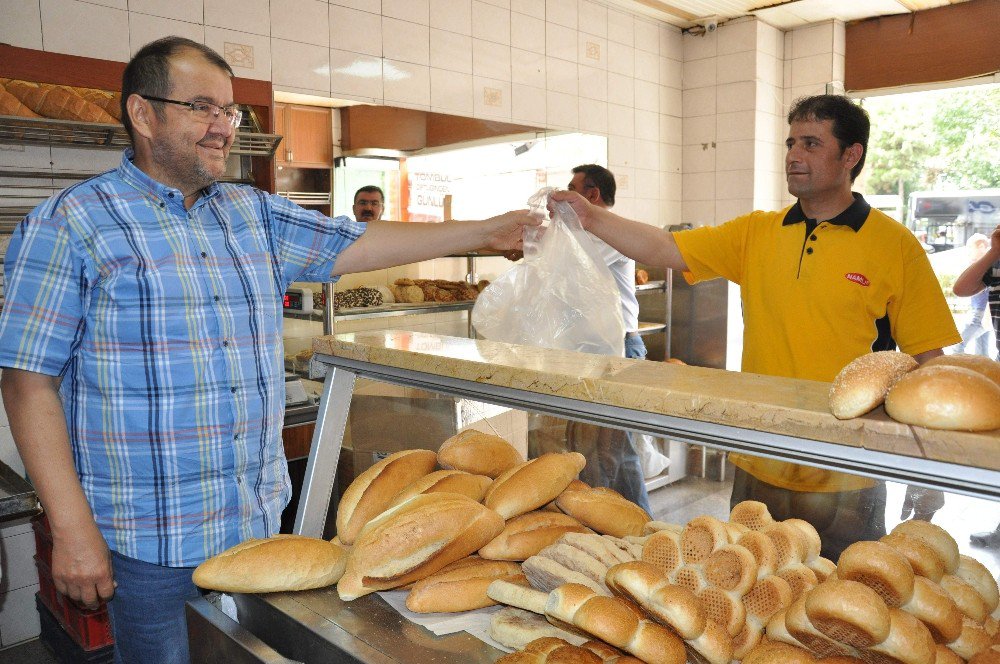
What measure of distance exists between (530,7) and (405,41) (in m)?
1.10

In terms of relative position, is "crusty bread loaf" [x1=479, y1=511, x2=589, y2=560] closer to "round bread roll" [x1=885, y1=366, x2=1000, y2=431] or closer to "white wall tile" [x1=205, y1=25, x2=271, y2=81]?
"round bread roll" [x1=885, y1=366, x2=1000, y2=431]

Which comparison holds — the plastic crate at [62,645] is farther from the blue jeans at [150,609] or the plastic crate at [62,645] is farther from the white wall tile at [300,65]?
the white wall tile at [300,65]

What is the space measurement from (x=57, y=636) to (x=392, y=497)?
250 cm

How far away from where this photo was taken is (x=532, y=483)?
1.19 metres

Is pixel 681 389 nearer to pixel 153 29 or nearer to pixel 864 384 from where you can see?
pixel 864 384

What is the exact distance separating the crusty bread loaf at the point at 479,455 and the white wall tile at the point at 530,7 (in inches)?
160

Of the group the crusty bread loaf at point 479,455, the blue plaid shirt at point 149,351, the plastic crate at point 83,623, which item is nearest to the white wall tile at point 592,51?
the blue plaid shirt at point 149,351

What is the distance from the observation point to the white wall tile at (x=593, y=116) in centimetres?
533

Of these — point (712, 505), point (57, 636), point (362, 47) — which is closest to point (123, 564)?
point (712, 505)

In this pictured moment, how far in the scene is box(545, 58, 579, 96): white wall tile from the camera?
16.6ft

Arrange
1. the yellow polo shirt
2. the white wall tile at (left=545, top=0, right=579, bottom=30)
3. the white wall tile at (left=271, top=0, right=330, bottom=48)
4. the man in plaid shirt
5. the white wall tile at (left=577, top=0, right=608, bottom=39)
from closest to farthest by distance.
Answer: the man in plaid shirt < the yellow polo shirt < the white wall tile at (left=271, top=0, right=330, bottom=48) < the white wall tile at (left=545, top=0, right=579, bottom=30) < the white wall tile at (left=577, top=0, right=608, bottom=39)

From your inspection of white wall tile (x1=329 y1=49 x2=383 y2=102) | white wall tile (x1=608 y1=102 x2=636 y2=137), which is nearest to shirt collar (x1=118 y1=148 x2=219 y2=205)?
white wall tile (x1=329 y1=49 x2=383 y2=102)

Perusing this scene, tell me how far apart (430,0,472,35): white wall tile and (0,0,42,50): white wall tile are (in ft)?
6.76

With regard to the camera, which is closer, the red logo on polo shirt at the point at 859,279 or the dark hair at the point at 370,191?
the red logo on polo shirt at the point at 859,279
